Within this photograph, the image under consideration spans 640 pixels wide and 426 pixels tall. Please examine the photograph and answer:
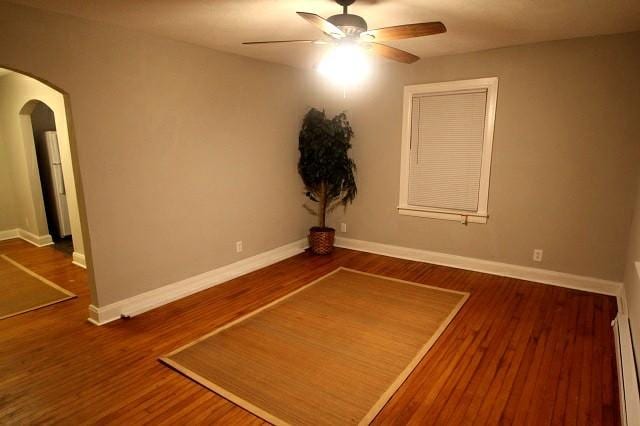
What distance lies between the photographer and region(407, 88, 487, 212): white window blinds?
13.2 feet

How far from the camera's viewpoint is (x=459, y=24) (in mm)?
2918

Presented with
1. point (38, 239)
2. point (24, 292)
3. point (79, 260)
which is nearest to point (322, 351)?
point (24, 292)

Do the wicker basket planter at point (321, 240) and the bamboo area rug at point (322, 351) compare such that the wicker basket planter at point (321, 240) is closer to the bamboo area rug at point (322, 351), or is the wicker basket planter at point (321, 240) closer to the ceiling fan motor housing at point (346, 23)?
the bamboo area rug at point (322, 351)

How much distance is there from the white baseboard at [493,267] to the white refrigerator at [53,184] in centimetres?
416

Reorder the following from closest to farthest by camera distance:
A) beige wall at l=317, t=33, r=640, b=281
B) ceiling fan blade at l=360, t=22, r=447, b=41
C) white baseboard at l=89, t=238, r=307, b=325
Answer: ceiling fan blade at l=360, t=22, r=447, b=41 < white baseboard at l=89, t=238, r=307, b=325 < beige wall at l=317, t=33, r=640, b=281

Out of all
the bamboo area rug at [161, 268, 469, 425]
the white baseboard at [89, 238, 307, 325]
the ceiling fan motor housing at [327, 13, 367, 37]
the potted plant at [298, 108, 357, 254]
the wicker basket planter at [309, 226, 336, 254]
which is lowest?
the bamboo area rug at [161, 268, 469, 425]

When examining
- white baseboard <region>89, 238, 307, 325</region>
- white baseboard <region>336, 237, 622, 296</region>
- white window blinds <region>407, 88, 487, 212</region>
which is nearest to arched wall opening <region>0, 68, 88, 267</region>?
white baseboard <region>89, 238, 307, 325</region>

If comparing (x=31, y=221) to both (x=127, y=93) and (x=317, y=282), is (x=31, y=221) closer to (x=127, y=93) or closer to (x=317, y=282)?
(x=127, y=93)

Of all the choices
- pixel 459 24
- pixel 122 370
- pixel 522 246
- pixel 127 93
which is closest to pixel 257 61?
pixel 127 93

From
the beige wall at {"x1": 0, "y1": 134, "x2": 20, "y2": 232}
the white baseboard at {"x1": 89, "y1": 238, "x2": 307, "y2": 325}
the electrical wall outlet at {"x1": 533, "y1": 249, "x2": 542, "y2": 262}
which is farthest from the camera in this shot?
the beige wall at {"x1": 0, "y1": 134, "x2": 20, "y2": 232}

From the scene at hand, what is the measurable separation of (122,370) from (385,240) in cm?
335

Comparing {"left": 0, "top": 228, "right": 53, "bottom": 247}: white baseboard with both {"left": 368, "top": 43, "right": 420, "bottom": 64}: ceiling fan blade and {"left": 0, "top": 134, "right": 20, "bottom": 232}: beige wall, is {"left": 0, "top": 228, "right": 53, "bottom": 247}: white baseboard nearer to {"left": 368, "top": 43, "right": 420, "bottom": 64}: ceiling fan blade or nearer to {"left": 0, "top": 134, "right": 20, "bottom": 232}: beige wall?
{"left": 0, "top": 134, "right": 20, "bottom": 232}: beige wall

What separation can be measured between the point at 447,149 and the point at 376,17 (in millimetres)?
1973

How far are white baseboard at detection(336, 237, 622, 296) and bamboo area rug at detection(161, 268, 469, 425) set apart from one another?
2.58ft
